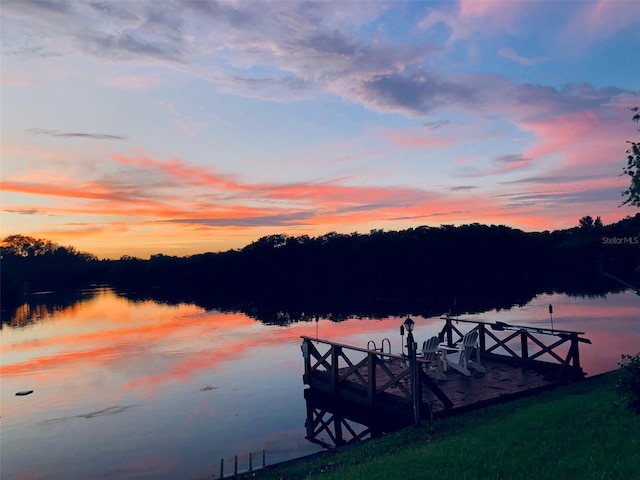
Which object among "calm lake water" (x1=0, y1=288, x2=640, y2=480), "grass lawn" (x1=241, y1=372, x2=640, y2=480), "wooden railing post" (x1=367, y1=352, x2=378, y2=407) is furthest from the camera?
"wooden railing post" (x1=367, y1=352, x2=378, y2=407)

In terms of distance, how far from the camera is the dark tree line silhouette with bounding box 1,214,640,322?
71.6 meters

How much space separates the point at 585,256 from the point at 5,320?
297ft

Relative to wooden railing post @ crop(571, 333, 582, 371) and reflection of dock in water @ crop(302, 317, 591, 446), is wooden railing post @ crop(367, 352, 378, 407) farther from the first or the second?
wooden railing post @ crop(571, 333, 582, 371)

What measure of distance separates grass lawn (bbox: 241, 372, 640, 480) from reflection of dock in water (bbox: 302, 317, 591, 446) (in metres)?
1.02

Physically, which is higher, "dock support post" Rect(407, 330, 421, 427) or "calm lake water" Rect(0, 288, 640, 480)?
"dock support post" Rect(407, 330, 421, 427)

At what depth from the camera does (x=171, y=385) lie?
25344mm

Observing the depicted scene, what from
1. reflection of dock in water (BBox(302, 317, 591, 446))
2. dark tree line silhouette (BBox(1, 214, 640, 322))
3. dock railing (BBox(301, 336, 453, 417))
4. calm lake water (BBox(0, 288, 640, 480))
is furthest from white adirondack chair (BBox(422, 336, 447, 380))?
dark tree line silhouette (BBox(1, 214, 640, 322))

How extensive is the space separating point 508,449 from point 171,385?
19834mm

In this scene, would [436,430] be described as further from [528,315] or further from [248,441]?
[528,315]

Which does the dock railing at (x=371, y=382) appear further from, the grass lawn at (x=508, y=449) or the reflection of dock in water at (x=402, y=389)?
the grass lawn at (x=508, y=449)

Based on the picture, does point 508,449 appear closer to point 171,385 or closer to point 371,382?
point 371,382

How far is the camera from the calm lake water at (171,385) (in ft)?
Result: 52.7

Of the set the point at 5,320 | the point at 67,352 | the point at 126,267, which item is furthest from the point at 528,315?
the point at 126,267

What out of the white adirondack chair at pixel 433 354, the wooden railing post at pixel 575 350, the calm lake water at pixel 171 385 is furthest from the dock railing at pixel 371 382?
the wooden railing post at pixel 575 350
